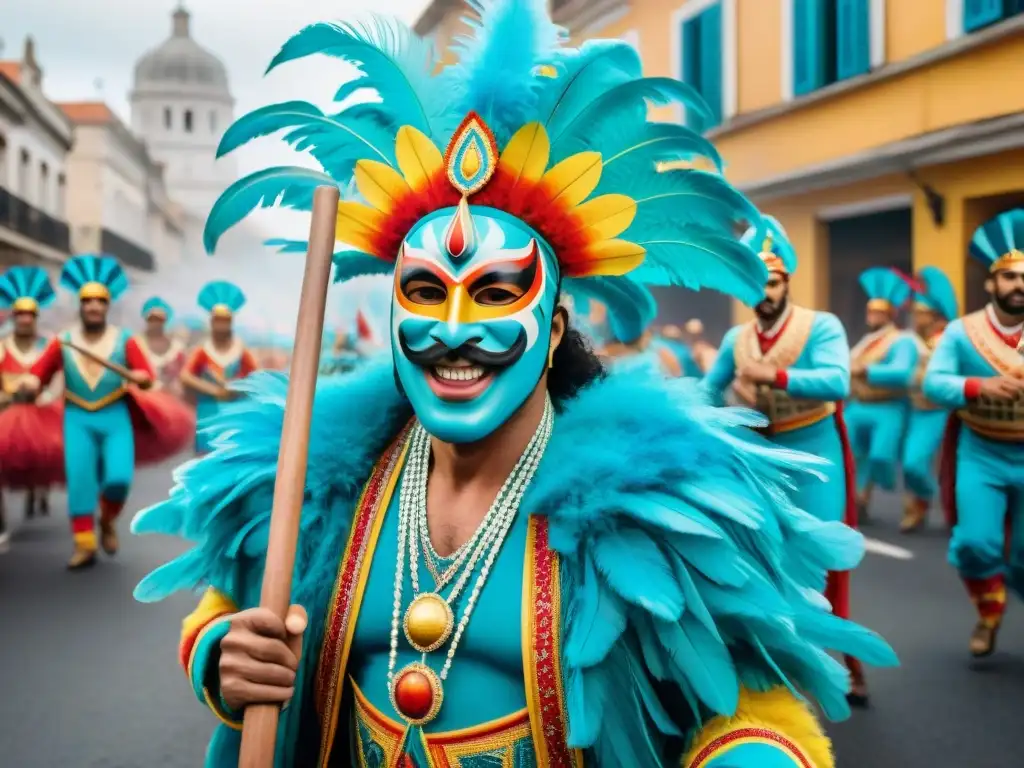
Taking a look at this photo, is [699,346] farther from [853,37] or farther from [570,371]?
[570,371]

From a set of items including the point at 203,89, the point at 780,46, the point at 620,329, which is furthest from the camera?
the point at 203,89

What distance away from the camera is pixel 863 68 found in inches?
438

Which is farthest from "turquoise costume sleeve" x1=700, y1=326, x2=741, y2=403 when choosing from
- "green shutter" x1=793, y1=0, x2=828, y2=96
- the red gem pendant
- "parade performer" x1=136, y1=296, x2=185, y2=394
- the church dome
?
the church dome

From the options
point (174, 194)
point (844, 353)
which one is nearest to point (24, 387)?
point (844, 353)

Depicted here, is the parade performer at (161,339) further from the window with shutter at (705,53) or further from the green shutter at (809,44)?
the green shutter at (809,44)

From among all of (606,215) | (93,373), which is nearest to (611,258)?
(606,215)

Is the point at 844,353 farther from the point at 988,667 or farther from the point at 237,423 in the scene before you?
the point at 237,423

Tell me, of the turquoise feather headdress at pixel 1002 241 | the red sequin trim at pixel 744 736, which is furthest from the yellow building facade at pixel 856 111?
the red sequin trim at pixel 744 736

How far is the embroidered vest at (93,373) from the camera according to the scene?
6.90 metres

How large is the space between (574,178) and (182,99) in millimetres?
75469

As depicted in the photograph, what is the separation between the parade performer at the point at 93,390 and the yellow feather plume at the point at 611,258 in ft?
17.7

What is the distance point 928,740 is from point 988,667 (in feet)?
3.68

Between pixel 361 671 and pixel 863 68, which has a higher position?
pixel 863 68

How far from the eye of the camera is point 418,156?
2.02m
